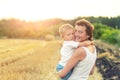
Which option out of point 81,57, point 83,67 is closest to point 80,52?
point 81,57

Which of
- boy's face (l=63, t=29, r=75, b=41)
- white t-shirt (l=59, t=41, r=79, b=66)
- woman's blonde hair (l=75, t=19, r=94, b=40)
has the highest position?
woman's blonde hair (l=75, t=19, r=94, b=40)

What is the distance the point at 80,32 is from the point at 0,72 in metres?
6.40

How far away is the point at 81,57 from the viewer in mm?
4180

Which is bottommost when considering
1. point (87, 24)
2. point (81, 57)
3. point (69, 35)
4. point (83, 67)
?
point (83, 67)

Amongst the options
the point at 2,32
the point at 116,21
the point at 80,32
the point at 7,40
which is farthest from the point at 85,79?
the point at 116,21

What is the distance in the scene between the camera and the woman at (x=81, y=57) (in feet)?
13.7

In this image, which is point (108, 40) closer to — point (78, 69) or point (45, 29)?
point (45, 29)

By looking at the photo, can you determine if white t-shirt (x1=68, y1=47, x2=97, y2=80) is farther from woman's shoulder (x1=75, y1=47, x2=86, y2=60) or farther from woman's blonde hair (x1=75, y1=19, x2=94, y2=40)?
woman's blonde hair (x1=75, y1=19, x2=94, y2=40)

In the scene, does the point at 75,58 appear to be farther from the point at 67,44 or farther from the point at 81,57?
the point at 67,44

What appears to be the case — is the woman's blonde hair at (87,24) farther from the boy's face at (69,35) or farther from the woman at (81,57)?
the boy's face at (69,35)

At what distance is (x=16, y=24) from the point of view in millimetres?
18703

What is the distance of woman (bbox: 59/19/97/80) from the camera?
418 cm

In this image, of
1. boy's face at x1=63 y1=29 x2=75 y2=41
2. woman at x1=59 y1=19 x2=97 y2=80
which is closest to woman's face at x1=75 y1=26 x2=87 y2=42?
woman at x1=59 y1=19 x2=97 y2=80

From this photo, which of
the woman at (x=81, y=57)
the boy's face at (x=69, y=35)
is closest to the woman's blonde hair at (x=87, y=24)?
the woman at (x=81, y=57)
